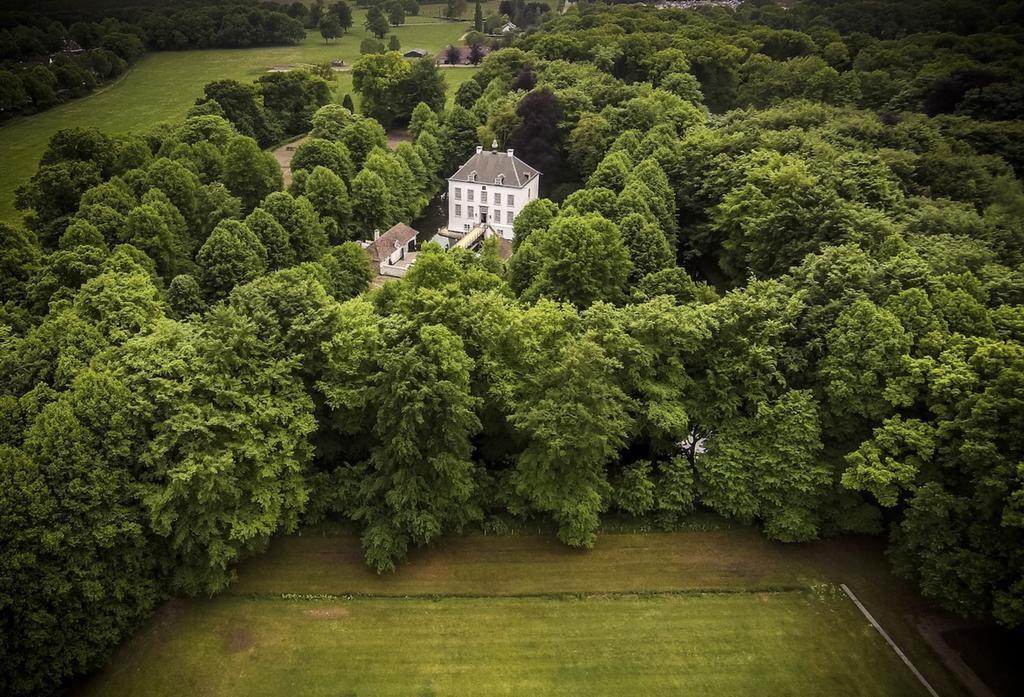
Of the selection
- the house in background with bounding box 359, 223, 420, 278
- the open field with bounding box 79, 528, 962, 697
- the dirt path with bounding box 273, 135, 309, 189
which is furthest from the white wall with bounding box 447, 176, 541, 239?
the open field with bounding box 79, 528, 962, 697

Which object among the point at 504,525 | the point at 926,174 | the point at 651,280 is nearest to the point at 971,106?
the point at 926,174

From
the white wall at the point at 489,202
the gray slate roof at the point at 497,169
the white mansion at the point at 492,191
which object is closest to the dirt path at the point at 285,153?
the white wall at the point at 489,202

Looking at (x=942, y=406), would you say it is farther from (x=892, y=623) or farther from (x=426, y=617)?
(x=426, y=617)

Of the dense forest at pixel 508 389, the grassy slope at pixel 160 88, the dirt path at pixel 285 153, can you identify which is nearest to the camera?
the dense forest at pixel 508 389

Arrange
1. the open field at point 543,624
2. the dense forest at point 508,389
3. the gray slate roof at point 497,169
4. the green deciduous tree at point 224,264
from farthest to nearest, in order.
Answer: the gray slate roof at point 497,169 < the green deciduous tree at point 224,264 < the open field at point 543,624 < the dense forest at point 508,389

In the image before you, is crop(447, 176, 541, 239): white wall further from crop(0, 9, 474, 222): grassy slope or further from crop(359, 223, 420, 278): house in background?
crop(0, 9, 474, 222): grassy slope

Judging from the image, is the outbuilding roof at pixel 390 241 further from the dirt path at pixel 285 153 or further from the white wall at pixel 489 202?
the dirt path at pixel 285 153
